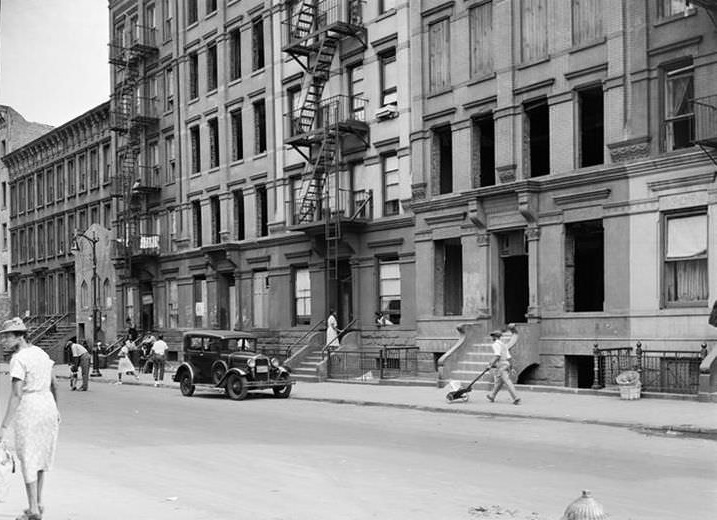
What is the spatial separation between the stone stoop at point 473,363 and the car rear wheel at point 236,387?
6094mm

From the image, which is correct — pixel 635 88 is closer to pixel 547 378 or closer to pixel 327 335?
pixel 547 378

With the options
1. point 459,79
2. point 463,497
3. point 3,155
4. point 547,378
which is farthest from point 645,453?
point 3,155

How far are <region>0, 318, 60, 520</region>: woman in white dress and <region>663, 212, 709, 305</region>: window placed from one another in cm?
1698

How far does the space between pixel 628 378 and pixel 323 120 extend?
17.3 m

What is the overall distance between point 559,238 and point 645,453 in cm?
1213

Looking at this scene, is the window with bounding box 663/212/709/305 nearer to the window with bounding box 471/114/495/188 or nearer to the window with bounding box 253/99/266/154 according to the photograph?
the window with bounding box 471/114/495/188

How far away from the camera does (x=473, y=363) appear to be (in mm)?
25156

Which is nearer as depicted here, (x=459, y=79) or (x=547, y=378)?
(x=547, y=378)

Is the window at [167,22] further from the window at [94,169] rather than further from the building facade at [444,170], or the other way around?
the window at [94,169]

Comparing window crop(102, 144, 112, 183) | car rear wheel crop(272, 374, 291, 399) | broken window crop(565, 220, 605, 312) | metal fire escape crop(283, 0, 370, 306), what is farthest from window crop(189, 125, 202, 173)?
broken window crop(565, 220, 605, 312)

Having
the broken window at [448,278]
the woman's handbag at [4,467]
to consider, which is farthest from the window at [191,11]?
the woman's handbag at [4,467]

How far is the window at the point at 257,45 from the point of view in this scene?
37.7m

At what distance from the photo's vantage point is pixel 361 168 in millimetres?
31859

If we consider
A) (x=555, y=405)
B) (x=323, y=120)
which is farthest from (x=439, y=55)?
(x=555, y=405)
